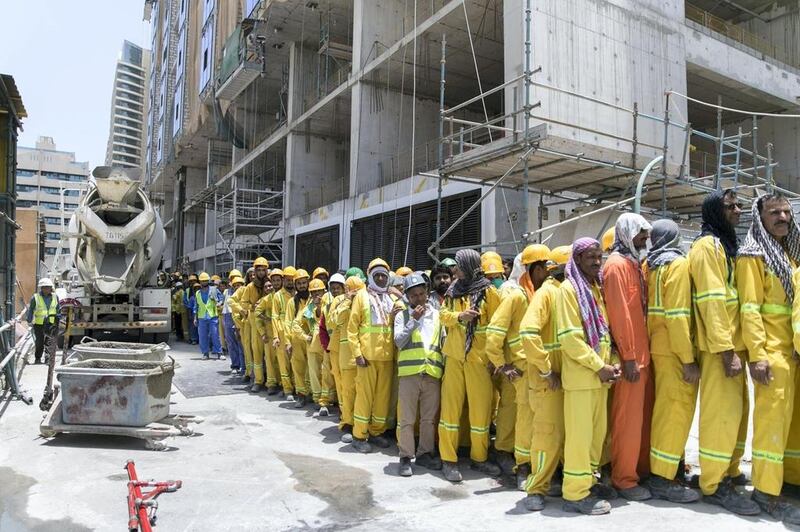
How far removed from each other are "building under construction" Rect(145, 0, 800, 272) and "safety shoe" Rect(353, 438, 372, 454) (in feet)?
12.0

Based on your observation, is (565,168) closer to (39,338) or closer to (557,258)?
(557,258)

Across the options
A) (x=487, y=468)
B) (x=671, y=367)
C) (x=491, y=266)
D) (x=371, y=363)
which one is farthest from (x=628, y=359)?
(x=371, y=363)

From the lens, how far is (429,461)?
5.07m

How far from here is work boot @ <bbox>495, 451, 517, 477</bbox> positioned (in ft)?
15.7

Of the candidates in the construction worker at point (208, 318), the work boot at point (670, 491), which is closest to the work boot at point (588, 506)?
the work boot at point (670, 491)

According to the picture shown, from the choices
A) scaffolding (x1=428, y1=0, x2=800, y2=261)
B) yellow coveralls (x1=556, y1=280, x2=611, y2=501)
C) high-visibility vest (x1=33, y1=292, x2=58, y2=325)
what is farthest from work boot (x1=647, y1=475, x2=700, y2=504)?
high-visibility vest (x1=33, y1=292, x2=58, y2=325)

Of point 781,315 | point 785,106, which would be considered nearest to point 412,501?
point 781,315

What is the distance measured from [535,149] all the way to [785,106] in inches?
601

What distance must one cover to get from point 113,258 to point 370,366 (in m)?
8.92

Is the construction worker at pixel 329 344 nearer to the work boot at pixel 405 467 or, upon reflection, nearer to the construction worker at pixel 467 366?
the work boot at pixel 405 467

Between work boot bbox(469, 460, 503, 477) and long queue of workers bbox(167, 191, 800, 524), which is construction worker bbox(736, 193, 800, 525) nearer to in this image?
long queue of workers bbox(167, 191, 800, 524)

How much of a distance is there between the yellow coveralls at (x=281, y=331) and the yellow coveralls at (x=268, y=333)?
30 centimetres

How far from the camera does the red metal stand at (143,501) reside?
3521mm

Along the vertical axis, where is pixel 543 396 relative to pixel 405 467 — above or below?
above
